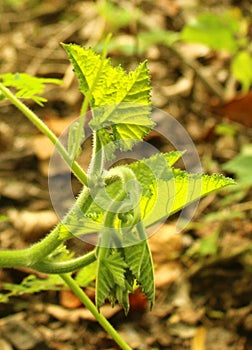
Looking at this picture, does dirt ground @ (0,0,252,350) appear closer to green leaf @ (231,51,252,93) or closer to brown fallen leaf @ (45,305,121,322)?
brown fallen leaf @ (45,305,121,322)

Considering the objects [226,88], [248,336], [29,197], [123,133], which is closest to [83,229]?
[123,133]

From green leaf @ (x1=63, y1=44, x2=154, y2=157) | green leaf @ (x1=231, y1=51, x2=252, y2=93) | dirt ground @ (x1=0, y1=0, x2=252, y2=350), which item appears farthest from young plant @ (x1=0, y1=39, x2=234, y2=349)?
green leaf @ (x1=231, y1=51, x2=252, y2=93)

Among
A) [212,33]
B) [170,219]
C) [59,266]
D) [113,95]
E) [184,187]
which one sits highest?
[113,95]

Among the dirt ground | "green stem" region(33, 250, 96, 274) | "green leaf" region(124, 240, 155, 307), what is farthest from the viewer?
the dirt ground

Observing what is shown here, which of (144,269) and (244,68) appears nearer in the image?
(144,269)

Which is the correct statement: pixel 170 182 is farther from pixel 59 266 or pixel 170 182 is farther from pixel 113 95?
pixel 59 266

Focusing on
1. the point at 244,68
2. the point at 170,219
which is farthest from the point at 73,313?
the point at 244,68

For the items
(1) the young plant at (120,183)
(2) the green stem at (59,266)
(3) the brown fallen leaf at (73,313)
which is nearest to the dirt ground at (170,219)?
(3) the brown fallen leaf at (73,313)
